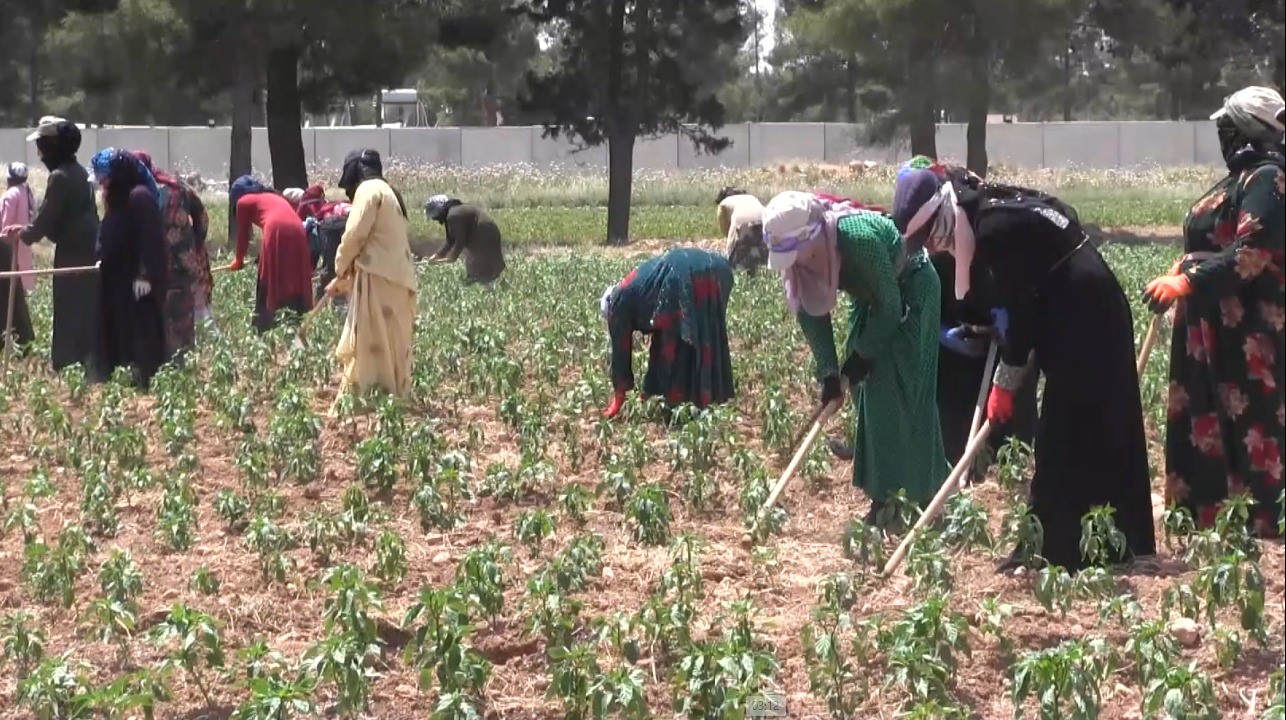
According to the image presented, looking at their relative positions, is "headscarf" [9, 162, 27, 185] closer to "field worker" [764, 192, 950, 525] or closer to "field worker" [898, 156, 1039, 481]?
"field worker" [898, 156, 1039, 481]

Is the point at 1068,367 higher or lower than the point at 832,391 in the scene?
higher

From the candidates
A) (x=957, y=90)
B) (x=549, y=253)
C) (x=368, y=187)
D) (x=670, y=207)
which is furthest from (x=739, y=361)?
(x=670, y=207)

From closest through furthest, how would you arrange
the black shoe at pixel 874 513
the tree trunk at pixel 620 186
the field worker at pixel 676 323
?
the black shoe at pixel 874 513
the field worker at pixel 676 323
the tree trunk at pixel 620 186

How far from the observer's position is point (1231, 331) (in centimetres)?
570

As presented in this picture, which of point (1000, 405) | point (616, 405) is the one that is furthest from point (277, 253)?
point (1000, 405)

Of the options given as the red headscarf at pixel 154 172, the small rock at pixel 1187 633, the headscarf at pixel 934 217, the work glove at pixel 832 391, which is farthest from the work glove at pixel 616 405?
the small rock at pixel 1187 633

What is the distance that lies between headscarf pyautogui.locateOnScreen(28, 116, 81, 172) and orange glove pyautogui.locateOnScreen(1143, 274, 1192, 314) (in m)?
6.43

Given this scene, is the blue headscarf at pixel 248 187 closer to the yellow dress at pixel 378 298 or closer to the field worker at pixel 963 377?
the yellow dress at pixel 378 298

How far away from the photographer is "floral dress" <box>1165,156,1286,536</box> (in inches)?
218

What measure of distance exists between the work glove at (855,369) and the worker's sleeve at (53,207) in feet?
18.6

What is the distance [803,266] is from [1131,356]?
111 cm

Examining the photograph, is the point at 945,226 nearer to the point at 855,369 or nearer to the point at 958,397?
the point at 855,369

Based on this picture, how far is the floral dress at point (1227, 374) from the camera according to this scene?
5.53m

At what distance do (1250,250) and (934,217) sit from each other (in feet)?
3.85
